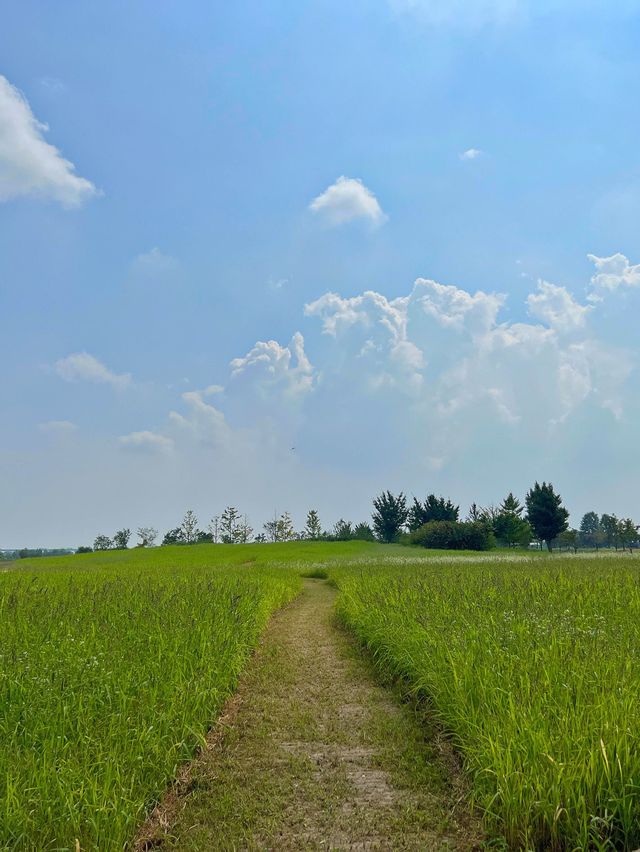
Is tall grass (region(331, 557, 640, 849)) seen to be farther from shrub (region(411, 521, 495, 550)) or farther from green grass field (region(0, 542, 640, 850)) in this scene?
shrub (region(411, 521, 495, 550))

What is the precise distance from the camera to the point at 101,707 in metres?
5.10

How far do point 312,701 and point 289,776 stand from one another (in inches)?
82.2

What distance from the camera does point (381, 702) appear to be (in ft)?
21.8

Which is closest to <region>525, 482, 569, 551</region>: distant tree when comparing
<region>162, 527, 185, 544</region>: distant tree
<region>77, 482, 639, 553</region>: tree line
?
<region>77, 482, 639, 553</region>: tree line

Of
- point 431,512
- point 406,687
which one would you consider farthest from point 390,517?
point 406,687

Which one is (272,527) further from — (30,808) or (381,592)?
(30,808)

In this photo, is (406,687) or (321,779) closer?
(321,779)

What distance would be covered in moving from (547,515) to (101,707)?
6521 cm

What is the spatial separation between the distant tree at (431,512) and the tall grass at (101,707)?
65.7 metres

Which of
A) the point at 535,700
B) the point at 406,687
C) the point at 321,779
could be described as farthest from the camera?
the point at 406,687

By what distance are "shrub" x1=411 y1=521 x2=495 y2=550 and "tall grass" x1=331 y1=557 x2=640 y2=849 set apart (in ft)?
152

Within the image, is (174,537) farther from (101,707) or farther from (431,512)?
(101,707)

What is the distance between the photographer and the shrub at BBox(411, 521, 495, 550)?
54.9 metres

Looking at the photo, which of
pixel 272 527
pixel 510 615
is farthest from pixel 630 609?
pixel 272 527
